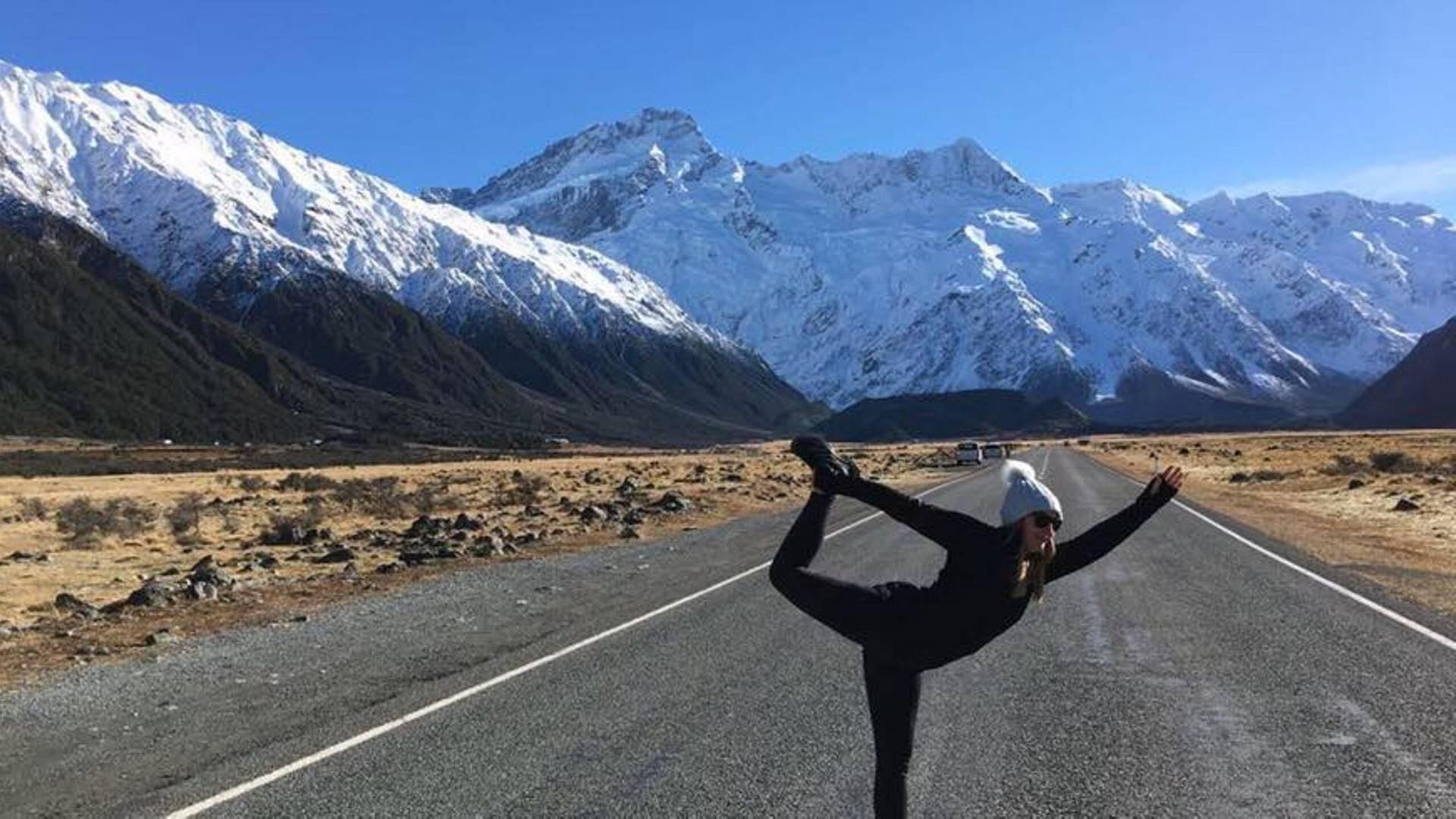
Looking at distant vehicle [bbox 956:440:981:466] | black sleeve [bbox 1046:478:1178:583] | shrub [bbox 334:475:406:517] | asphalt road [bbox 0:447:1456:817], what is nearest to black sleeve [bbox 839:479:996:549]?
black sleeve [bbox 1046:478:1178:583]

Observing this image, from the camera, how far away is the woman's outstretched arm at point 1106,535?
5582mm

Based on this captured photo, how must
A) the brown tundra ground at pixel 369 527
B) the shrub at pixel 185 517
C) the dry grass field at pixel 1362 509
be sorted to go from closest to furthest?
the brown tundra ground at pixel 369 527 < the dry grass field at pixel 1362 509 < the shrub at pixel 185 517

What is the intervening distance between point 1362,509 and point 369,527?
1116 inches

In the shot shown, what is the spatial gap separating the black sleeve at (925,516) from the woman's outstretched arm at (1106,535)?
0.49 metres

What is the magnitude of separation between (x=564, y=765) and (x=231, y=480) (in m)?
64.0

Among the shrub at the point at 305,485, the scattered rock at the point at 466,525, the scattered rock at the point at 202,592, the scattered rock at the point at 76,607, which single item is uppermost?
the scattered rock at the point at 202,592

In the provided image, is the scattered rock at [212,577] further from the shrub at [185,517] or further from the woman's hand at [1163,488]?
the woman's hand at [1163,488]

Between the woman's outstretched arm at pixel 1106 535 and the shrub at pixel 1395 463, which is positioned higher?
the woman's outstretched arm at pixel 1106 535

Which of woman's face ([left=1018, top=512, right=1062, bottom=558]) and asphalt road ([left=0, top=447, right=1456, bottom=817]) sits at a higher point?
woman's face ([left=1018, top=512, right=1062, bottom=558])

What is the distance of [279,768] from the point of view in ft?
25.6

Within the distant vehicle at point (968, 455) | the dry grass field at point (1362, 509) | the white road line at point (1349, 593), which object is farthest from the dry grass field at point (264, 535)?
the dry grass field at point (1362, 509)

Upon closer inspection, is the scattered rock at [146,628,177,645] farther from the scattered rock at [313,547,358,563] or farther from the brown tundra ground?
the scattered rock at [313,547,358,563]

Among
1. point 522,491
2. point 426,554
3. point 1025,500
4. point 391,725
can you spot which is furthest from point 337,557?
point 522,491

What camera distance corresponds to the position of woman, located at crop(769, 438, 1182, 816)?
511 cm
